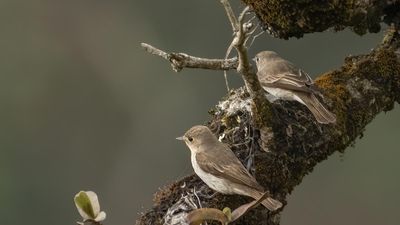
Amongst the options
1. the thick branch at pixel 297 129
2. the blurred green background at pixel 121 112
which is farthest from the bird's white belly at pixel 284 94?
the blurred green background at pixel 121 112

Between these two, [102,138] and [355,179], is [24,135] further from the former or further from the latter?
[355,179]

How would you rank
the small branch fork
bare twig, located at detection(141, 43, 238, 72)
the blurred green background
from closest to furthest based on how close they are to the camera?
the small branch fork
bare twig, located at detection(141, 43, 238, 72)
the blurred green background

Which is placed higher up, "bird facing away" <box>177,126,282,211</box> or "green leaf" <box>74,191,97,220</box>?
"green leaf" <box>74,191,97,220</box>

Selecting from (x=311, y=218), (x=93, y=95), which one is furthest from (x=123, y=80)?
(x=311, y=218)

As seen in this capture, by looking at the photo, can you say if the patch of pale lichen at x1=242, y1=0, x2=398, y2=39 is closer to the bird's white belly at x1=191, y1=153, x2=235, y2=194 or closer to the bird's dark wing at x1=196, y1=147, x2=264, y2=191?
the bird's dark wing at x1=196, y1=147, x2=264, y2=191

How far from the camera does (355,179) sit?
37062 millimetres

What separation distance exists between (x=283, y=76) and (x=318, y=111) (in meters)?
1.56

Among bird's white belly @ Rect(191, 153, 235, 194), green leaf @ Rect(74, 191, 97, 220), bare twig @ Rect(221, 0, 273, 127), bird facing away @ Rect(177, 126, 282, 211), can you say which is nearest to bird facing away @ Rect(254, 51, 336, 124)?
bare twig @ Rect(221, 0, 273, 127)

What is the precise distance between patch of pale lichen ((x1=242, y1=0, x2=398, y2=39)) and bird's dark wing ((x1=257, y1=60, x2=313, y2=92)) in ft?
2.99

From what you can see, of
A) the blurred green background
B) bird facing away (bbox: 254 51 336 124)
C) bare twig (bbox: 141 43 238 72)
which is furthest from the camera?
the blurred green background

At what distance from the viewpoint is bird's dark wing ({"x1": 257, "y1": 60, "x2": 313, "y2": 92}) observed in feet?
34.3

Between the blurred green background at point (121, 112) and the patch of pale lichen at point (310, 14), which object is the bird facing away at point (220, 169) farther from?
the blurred green background at point (121, 112)

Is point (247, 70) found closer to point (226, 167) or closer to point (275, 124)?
point (275, 124)

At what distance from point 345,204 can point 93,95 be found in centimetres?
910
